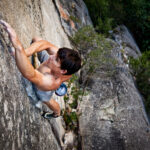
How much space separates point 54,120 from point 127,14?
36.6 feet

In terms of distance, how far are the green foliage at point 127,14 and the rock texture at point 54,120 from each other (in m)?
3.00

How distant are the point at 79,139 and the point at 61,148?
0.62 metres

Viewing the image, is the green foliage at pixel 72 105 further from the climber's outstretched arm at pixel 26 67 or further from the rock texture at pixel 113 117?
the climber's outstretched arm at pixel 26 67

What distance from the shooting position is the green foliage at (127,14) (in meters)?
10.7

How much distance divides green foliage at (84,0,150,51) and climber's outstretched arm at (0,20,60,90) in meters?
7.41

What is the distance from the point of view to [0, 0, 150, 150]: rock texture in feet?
7.31

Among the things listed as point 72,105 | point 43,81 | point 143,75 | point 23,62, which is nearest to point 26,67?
point 23,62

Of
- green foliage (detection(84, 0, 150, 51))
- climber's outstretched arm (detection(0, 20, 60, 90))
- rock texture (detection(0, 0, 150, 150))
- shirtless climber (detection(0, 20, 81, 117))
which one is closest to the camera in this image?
climber's outstretched arm (detection(0, 20, 60, 90))

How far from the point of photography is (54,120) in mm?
3893

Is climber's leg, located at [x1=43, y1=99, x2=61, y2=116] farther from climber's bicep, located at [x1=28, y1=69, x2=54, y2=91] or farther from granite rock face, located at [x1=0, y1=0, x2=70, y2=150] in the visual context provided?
climber's bicep, located at [x1=28, y1=69, x2=54, y2=91]

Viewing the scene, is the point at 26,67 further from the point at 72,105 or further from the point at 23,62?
the point at 72,105

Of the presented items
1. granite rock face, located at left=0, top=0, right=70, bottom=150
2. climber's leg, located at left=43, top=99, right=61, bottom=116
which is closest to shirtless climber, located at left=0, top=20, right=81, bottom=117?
granite rock face, located at left=0, top=0, right=70, bottom=150

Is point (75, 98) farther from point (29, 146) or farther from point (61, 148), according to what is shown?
point (29, 146)

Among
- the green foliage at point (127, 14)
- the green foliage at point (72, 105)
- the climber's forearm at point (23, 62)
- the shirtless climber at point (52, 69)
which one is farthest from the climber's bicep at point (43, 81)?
the green foliage at point (127, 14)
